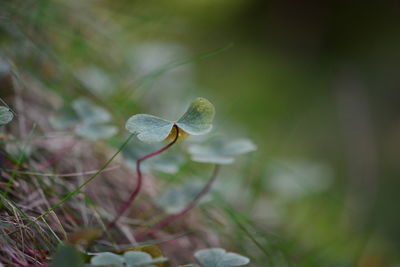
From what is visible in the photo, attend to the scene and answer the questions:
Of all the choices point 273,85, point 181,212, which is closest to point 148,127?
point 181,212

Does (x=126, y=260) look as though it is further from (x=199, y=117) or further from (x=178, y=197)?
(x=178, y=197)

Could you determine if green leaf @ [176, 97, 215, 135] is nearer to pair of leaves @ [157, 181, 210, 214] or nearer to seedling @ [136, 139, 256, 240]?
seedling @ [136, 139, 256, 240]

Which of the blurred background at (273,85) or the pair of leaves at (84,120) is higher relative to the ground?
the blurred background at (273,85)

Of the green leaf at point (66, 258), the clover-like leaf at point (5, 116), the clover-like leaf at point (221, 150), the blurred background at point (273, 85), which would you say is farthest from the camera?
the blurred background at point (273, 85)

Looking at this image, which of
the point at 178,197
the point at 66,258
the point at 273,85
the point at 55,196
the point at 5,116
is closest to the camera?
the point at 66,258

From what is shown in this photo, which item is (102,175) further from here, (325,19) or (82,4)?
(325,19)

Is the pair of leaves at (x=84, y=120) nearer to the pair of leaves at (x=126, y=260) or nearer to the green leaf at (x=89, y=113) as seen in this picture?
the green leaf at (x=89, y=113)

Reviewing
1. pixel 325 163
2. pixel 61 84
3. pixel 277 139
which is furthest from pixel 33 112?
pixel 325 163

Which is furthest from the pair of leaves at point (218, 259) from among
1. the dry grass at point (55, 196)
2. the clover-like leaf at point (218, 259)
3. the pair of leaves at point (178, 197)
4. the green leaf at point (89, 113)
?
the green leaf at point (89, 113)
